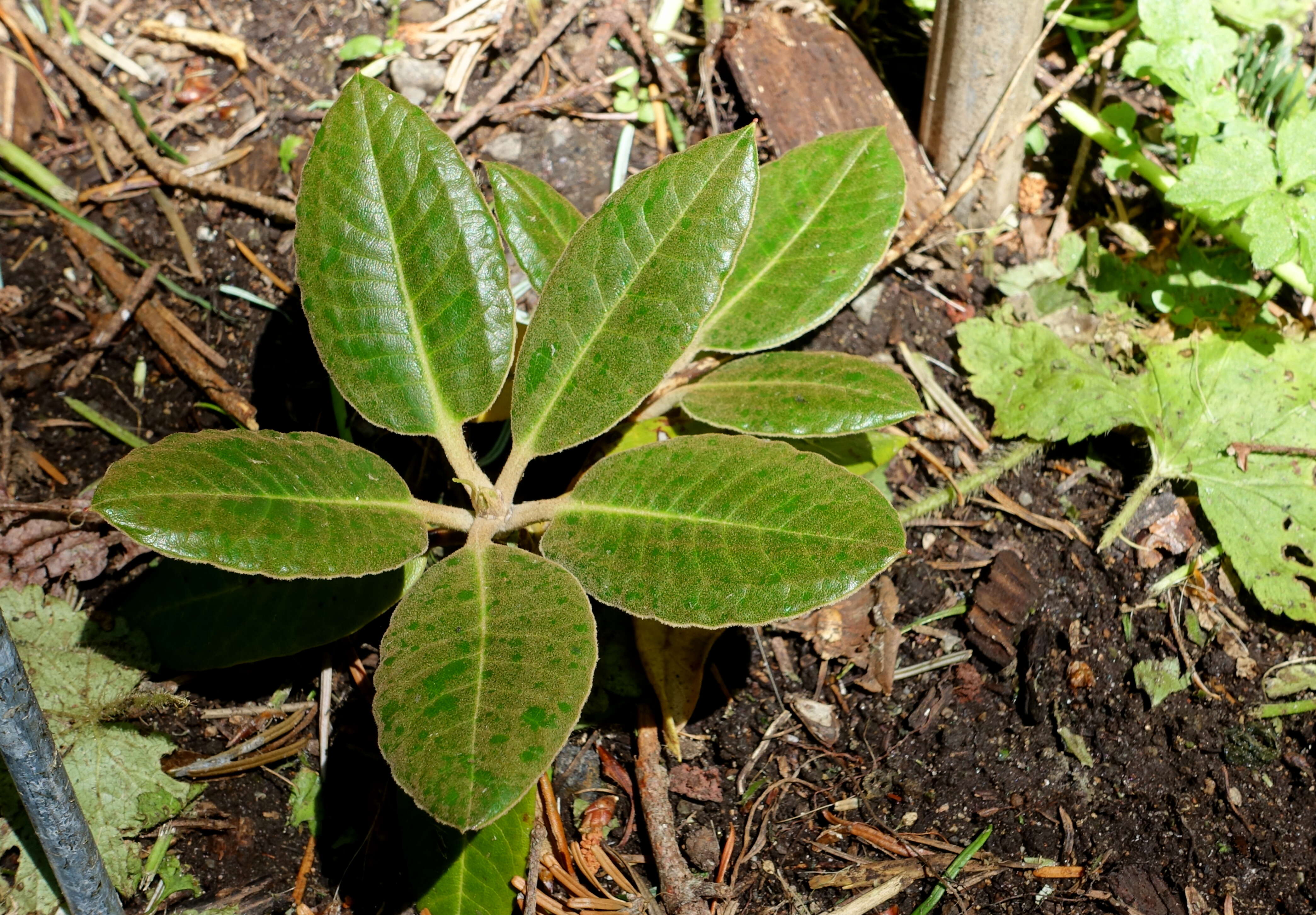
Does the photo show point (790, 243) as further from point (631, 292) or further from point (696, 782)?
point (696, 782)

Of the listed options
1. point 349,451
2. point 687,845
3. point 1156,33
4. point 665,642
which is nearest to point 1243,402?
point 1156,33

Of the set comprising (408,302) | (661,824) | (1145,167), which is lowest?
(661,824)

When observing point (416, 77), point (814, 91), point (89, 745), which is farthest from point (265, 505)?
point (814, 91)

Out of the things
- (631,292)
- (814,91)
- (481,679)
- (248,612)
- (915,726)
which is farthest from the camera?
(814,91)

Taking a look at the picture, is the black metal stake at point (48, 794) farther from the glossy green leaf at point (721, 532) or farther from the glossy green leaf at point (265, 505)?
the glossy green leaf at point (721, 532)

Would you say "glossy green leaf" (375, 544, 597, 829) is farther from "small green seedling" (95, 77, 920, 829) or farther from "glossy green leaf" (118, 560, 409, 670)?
"glossy green leaf" (118, 560, 409, 670)

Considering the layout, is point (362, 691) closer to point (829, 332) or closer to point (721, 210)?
point (721, 210)

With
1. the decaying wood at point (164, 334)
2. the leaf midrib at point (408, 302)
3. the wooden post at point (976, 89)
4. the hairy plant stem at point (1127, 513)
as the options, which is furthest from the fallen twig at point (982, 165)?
the decaying wood at point (164, 334)
